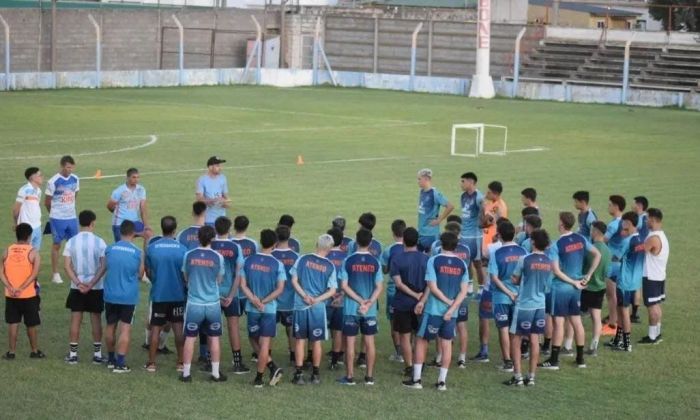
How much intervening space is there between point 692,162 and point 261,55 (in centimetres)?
3310

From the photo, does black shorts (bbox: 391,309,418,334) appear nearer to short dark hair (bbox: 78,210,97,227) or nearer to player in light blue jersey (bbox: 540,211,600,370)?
player in light blue jersey (bbox: 540,211,600,370)

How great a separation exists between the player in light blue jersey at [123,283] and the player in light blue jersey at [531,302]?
4.25 m

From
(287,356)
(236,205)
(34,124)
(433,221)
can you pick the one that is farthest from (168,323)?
(34,124)

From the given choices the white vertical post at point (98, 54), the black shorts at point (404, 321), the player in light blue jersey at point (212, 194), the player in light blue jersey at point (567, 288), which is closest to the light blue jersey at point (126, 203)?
the player in light blue jersey at point (212, 194)

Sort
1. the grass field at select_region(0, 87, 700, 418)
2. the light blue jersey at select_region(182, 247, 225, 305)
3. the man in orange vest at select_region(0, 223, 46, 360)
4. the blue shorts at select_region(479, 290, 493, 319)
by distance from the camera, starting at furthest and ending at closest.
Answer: the blue shorts at select_region(479, 290, 493, 319) → the man in orange vest at select_region(0, 223, 46, 360) → the light blue jersey at select_region(182, 247, 225, 305) → the grass field at select_region(0, 87, 700, 418)

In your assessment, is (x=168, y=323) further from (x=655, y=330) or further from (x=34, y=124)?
(x=34, y=124)

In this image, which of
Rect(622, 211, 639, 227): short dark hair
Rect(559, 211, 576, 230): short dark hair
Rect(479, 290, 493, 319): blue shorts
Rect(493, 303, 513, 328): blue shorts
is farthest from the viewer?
Rect(622, 211, 639, 227): short dark hair

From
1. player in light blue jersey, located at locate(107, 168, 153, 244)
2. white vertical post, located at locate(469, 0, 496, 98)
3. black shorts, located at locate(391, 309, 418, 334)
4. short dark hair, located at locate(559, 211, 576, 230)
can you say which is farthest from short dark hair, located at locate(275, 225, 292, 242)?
white vertical post, located at locate(469, 0, 496, 98)

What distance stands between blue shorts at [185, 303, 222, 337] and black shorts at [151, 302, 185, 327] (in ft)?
1.36

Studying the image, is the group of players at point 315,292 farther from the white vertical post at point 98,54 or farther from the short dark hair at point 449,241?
the white vertical post at point 98,54

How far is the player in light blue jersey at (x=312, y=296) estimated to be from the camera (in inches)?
566

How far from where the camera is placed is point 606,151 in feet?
125

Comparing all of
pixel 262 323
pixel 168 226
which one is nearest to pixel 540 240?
pixel 262 323

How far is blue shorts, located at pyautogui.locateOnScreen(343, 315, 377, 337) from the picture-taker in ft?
47.7
